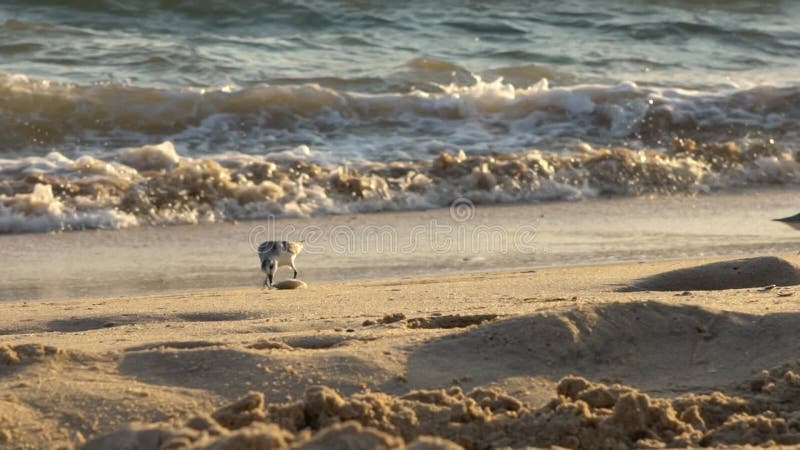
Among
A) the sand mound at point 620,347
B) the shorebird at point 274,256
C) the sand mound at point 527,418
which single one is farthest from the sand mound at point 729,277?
the sand mound at point 527,418

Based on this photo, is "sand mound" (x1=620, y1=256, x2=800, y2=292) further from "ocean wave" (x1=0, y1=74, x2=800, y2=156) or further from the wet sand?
"ocean wave" (x1=0, y1=74, x2=800, y2=156)

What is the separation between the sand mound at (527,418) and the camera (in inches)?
107

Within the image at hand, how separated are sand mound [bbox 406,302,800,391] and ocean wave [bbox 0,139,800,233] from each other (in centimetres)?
415

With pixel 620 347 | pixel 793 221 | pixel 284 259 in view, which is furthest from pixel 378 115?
pixel 620 347

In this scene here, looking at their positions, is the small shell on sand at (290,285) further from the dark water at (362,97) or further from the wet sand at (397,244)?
the dark water at (362,97)

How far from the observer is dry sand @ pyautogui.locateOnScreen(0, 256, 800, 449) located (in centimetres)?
273

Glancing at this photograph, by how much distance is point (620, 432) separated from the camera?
2.78 metres

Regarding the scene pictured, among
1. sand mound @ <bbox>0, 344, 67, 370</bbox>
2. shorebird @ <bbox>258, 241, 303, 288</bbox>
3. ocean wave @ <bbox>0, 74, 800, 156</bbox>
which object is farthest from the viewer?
ocean wave @ <bbox>0, 74, 800, 156</bbox>

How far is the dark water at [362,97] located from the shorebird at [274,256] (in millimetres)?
1710

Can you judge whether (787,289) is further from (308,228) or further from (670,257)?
(308,228)

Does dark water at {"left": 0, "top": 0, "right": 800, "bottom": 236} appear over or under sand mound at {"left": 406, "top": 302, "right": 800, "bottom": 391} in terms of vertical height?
over

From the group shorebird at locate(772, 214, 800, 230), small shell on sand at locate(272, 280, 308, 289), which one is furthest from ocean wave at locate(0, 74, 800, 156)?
small shell on sand at locate(272, 280, 308, 289)

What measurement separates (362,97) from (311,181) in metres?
2.22

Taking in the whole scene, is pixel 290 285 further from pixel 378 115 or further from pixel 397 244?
pixel 378 115
